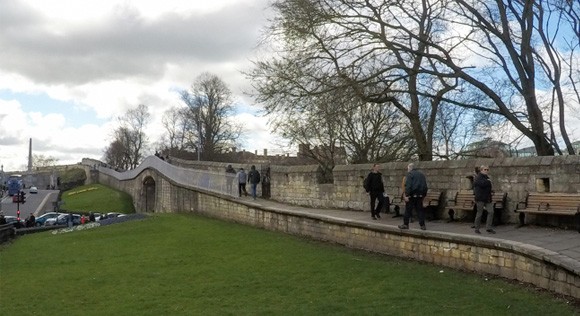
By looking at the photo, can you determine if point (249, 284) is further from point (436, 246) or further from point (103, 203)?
point (103, 203)

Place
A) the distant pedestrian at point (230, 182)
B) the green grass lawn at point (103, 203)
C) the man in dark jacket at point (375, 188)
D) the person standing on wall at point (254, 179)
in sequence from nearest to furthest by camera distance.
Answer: the man in dark jacket at point (375, 188)
the person standing on wall at point (254, 179)
the distant pedestrian at point (230, 182)
the green grass lawn at point (103, 203)

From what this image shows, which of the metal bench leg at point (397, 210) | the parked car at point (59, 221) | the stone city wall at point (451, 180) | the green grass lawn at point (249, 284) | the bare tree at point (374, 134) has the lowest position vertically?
the green grass lawn at point (249, 284)

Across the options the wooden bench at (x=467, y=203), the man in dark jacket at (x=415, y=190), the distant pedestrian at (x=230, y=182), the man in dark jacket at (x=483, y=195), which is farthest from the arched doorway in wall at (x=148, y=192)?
the man in dark jacket at (x=483, y=195)

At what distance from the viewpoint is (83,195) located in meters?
71.8

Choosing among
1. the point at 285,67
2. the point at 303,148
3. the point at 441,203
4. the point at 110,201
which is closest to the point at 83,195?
the point at 110,201

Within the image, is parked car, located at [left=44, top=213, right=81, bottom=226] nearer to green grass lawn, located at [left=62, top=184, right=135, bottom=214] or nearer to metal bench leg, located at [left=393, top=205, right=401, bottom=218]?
green grass lawn, located at [left=62, top=184, right=135, bottom=214]

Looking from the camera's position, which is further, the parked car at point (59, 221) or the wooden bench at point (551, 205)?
the parked car at point (59, 221)

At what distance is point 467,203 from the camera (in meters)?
13.1

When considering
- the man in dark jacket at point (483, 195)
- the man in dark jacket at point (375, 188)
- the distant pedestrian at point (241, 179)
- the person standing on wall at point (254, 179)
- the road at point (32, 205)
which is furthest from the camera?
the road at point (32, 205)

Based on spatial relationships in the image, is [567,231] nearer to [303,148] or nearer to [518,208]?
[518,208]

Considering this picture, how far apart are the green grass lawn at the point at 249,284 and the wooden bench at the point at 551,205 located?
2.26 metres

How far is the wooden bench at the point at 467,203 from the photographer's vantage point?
12336 mm

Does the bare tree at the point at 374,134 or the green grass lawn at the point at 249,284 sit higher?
the bare tree at the point at 374,134

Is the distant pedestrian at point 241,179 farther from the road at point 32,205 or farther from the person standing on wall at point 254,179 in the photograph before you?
the road at point 32,205
